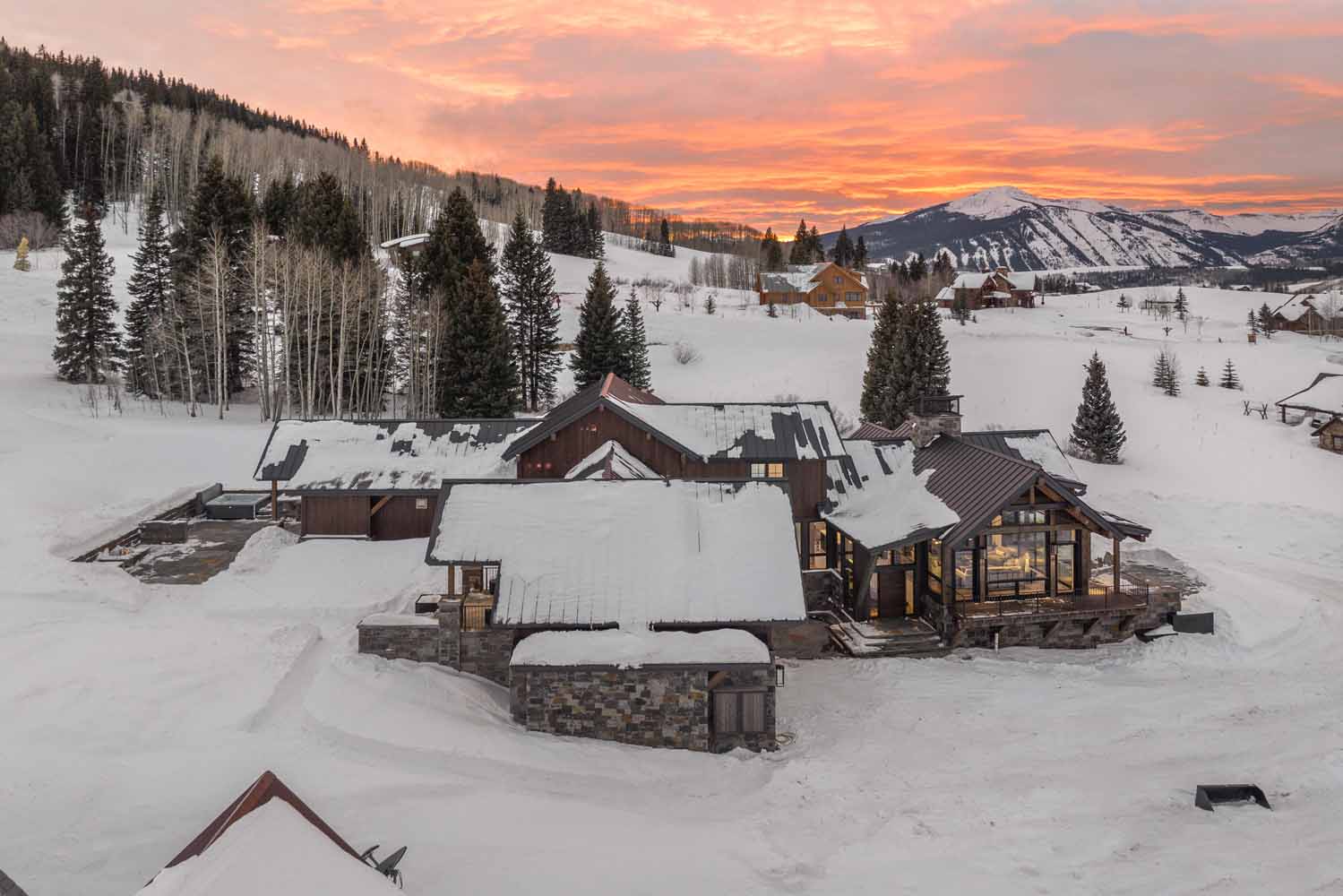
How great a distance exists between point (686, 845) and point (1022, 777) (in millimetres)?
6236

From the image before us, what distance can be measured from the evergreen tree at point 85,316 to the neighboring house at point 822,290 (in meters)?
60.6

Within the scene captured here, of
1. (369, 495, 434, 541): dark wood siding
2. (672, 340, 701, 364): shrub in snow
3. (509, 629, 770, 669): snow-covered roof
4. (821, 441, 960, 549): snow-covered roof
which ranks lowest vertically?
(509, 629, 770, 669): snow-covered roof

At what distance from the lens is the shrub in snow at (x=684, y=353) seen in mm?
62594

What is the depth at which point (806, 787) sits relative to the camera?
12898 mm

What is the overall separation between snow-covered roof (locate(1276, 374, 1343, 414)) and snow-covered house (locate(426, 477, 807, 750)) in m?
45.4

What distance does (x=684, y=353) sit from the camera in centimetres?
6300

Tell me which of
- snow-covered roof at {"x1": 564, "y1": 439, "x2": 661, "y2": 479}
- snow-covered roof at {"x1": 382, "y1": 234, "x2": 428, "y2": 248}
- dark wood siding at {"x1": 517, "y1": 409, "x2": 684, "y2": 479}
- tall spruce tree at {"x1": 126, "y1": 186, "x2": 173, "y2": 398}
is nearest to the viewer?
snow-covered roof at {"x1": 564, "y1": 439, "x2": 661, "y2": 479}

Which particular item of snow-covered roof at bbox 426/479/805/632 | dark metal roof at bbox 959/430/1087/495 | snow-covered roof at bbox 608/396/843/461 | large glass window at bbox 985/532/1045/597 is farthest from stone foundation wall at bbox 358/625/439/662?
dark metal roof at bbox 959/430/1087/495

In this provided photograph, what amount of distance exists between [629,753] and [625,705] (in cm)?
81

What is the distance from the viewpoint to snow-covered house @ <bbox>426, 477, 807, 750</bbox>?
46.5ft

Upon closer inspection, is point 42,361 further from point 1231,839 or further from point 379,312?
point 1231,839

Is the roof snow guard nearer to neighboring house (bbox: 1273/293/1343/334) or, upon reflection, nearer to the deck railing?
the deck railing

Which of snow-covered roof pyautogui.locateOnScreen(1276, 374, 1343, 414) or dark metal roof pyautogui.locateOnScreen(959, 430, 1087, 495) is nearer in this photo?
dark metal roof pyautogui.locateOnScreen(959, 430, 1087, 495)

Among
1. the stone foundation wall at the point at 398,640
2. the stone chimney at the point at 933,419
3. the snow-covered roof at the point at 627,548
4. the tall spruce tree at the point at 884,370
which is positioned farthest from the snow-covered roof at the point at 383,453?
the tall spruce tree at the point at 884,370
